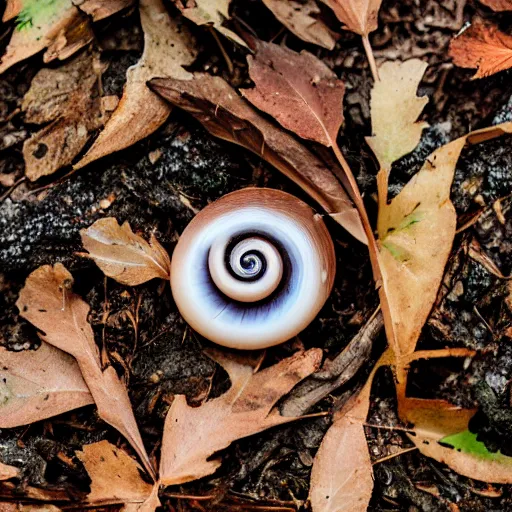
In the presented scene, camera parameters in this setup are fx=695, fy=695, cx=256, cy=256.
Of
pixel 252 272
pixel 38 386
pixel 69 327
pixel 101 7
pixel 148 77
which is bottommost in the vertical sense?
pixel 38 386

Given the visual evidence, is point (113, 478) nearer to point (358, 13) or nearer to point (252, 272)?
point (252, 272)

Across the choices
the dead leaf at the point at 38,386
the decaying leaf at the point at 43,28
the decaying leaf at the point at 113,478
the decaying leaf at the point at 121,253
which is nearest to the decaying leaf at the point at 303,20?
the decaying leaf at the point at 43,28

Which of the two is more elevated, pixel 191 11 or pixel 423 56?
pixel 191 11

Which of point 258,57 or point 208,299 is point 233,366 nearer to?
point 208,299

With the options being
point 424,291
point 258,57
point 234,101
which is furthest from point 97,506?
point 258,57

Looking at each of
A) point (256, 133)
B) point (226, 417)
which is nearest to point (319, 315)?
point (226, 417)

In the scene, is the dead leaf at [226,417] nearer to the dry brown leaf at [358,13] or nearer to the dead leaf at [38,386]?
the dead leaf at [38,386]
